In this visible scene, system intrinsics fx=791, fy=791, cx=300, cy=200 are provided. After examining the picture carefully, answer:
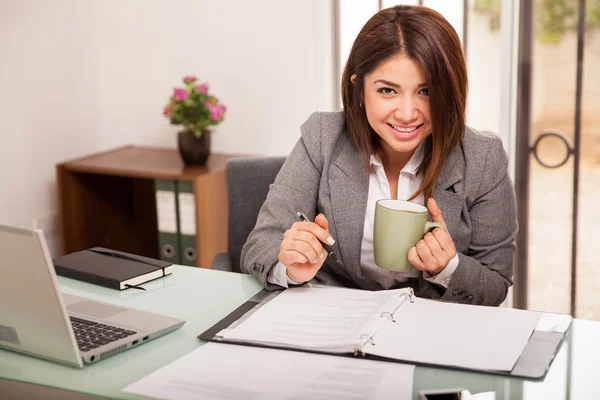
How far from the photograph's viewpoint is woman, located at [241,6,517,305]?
1545mm

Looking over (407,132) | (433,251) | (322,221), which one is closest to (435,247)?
(433,251)

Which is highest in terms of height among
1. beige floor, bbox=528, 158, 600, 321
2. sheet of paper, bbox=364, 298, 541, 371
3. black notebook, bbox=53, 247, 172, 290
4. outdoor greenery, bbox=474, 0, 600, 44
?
outdoor greenery, bbox=474, 0, 600, 44

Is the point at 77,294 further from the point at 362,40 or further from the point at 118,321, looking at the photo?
the point at 362,40

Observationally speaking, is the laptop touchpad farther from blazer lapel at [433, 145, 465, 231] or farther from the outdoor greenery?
the outdoor greenery

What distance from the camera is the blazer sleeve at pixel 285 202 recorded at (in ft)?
5.00

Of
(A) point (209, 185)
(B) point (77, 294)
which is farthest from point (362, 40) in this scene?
(A) point (209, 185)

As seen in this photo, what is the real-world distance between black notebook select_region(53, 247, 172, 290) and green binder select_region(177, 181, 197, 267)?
1126 millimetres

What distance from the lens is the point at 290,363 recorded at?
1.13 meters

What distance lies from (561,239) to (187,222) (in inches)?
52.7

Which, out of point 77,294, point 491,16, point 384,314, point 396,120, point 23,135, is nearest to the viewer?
point 384,314

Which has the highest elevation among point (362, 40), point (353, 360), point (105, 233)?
point (362, 40)

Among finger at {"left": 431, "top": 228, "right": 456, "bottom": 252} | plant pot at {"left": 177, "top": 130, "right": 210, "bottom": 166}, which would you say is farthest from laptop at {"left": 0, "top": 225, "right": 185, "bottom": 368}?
plant pot at {"left": 177, "top": 130, "right": 210, "bottom": 166}

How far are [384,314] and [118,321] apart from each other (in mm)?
430

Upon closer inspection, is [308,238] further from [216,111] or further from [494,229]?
[216,111]
